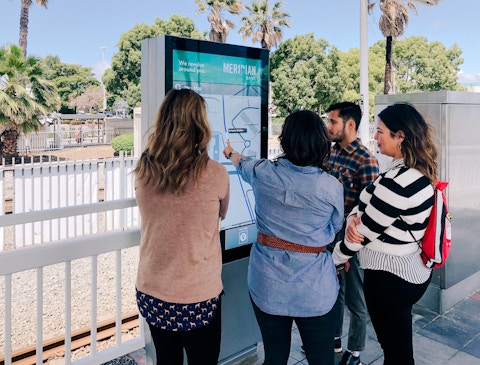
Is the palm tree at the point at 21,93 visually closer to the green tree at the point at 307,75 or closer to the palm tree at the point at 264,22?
the palm tree at the point at 264,22

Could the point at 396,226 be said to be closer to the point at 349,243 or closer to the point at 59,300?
the point at 349,243

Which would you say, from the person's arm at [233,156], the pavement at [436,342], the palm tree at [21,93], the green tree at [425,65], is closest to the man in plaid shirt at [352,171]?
the pavement at [436,342]

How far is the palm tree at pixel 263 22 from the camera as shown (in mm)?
27656

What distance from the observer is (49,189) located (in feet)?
23.1

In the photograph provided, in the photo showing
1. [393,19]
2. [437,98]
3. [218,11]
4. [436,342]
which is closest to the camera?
[436,342]

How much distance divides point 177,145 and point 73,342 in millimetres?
3177

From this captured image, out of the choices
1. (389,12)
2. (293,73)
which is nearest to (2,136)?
(389,12)

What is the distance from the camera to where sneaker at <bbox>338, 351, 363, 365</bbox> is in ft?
9.41

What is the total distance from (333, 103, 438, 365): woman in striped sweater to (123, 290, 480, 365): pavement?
3.33 ft

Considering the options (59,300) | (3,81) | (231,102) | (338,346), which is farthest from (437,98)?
(3,81)

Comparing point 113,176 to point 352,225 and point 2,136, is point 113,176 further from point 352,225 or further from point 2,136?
point 2,136

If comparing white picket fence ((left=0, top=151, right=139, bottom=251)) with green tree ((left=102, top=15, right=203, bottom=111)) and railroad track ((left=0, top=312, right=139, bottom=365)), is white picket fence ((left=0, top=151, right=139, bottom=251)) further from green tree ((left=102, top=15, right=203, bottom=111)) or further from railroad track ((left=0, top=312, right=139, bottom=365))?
green tree ((left=102, top=15, right=203, bottom=111))

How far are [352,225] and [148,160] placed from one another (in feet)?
3.33

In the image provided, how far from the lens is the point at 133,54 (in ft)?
102
